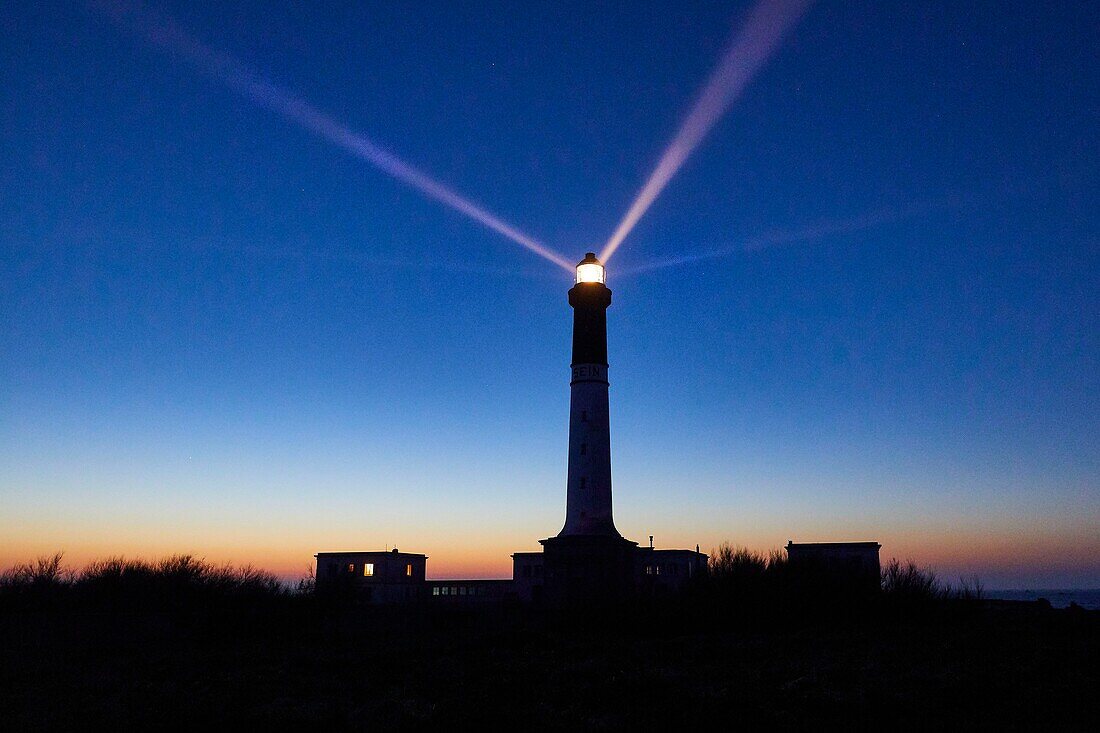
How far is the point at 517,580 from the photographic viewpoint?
50.0 metres

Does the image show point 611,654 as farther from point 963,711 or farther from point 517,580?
point 517,580

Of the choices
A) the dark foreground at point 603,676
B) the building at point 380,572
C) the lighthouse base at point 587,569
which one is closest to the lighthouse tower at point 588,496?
the lighthouse base at point 587,569

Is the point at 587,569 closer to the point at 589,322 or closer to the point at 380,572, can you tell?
the point at 589,322

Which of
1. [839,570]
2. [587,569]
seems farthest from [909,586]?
[587,569]

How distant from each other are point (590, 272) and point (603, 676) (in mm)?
27192

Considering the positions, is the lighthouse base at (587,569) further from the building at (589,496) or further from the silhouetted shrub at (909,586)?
the silhouetted shrub at (909,586)

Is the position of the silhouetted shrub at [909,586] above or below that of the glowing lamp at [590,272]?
below

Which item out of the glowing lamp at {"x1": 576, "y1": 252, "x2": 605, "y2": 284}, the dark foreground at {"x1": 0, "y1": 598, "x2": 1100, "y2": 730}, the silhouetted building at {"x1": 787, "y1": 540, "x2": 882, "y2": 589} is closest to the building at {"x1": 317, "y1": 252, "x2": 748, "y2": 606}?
the glowing lamp at {"x1": 576, "y1": 252, "x2": 605, "y2": 284}

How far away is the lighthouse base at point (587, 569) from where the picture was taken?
3503 cm

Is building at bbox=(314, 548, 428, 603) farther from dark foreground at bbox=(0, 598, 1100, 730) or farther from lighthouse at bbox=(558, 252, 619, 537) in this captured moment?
dark foreground at bbox=(0, 598, 1100, 730)

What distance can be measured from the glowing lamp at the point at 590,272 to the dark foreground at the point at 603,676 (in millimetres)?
19398

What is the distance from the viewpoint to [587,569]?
115 feet

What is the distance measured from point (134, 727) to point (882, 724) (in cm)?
1196

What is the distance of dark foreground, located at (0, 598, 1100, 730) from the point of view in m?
11.7
